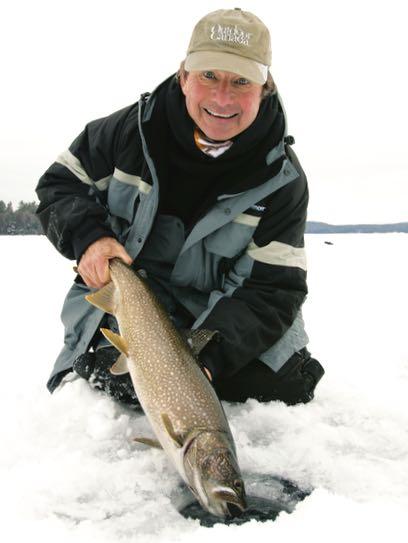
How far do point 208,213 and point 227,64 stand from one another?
0.85m

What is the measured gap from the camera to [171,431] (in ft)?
8.22

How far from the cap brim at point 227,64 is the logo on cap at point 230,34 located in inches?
4.1

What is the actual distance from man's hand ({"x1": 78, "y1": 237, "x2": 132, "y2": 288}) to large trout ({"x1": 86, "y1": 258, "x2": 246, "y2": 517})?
49mm

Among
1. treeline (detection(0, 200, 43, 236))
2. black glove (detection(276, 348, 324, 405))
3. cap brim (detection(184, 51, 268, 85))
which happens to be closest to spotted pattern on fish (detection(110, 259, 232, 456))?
black glove (detection(276, 348, 324, 405))

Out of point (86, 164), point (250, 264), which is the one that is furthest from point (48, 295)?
point (250, 264)

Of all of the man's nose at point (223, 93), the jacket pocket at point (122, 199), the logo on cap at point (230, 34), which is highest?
the logo on cap at point (230, 34)

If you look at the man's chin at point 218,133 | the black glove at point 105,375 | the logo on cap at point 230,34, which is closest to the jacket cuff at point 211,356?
the black glove at point 105,375

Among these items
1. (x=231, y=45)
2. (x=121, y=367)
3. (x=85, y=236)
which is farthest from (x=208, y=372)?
(x=231, y=45)

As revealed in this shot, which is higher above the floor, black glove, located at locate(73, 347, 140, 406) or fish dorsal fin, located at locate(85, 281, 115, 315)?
fish dorsal fin, located at locate(85, 281, 115, 315)

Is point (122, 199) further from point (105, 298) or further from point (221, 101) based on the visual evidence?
point (221, 101)

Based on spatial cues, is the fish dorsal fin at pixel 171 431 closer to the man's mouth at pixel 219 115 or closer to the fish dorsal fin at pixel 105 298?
the fish dorsal fin at pixel 105 298

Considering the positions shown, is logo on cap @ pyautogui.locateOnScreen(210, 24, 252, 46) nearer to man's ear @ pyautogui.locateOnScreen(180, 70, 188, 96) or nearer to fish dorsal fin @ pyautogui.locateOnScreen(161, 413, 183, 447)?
man's ear @ pyautogui.locateOnScreen(180, 70, 188, 96)

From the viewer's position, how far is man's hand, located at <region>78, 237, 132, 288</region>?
338cm

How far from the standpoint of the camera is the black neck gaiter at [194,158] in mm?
3398
